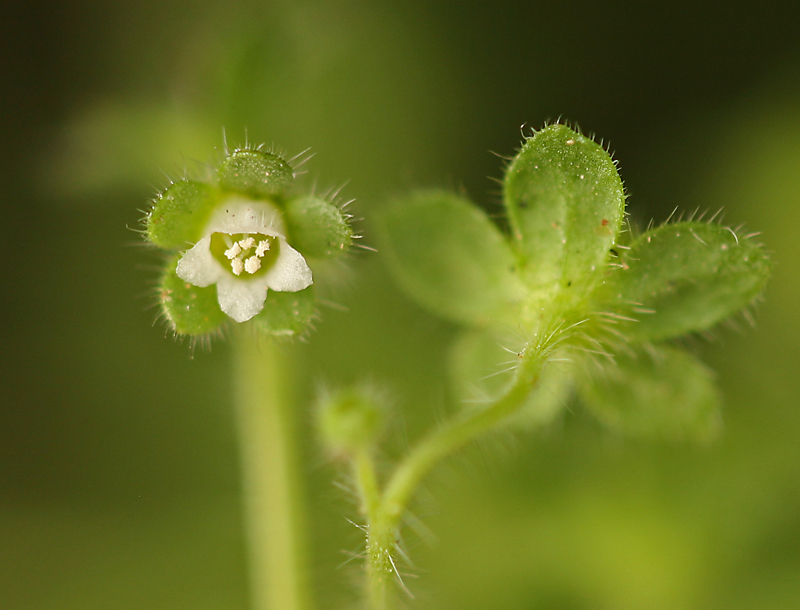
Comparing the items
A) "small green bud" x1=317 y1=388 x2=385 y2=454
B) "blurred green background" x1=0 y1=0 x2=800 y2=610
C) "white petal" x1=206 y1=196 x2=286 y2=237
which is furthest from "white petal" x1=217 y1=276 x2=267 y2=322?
"blurred green background" x1=0 y1=0 x2=800 y2=610

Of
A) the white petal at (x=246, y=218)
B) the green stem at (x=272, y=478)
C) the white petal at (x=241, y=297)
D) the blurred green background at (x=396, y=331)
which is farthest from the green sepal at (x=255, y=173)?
the blurred green background at (x=396, y=331)

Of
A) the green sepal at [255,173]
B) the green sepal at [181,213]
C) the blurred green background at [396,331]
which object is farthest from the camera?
the blurred green background at [396,331]

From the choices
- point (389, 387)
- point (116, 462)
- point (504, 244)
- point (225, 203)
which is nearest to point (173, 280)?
point (225, 203)

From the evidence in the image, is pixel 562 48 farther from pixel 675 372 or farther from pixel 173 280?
pixel 173 280

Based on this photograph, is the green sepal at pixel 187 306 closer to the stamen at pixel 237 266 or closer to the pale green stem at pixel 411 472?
the stamen at pixel 237 266

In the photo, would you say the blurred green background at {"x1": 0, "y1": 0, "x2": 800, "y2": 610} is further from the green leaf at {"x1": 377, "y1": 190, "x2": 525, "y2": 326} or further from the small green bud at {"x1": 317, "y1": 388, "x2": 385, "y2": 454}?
the small green bud at {"x1": 317, "y1": 388, "x2": 385, "y2": 454}
